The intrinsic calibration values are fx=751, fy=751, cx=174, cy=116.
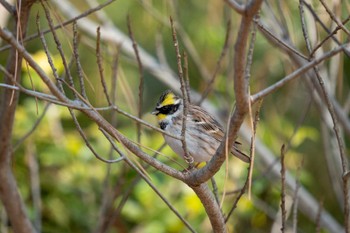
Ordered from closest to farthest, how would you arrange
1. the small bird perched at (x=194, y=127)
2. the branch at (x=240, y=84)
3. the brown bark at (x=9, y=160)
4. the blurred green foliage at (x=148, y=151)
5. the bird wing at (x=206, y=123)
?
the branch at (x=240, y=84), the brown bark at (x=9, y=160), the small bird perched at (x=194, y=127), the bird wing at (x=206, y=123), the blurred green foliage at (x=148, y=151)

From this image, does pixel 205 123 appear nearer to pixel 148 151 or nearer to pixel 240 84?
pixel 148 151

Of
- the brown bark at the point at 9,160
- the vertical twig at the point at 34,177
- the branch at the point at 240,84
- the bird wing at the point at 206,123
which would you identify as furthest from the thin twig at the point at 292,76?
the vertical twig at the point at 34,177

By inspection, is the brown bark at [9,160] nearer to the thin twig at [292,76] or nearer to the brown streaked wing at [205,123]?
the brown streaked wing at [205,123]

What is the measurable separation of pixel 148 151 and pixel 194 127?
48 cm

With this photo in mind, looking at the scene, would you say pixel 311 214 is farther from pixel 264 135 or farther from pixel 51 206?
pixel 51 206

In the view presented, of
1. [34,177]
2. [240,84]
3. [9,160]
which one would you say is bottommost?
[240,84]

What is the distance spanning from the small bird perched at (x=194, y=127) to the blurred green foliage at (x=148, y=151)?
22 cm

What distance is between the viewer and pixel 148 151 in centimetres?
438

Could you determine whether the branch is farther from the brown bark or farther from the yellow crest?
the yellow crest

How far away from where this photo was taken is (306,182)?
4867mm

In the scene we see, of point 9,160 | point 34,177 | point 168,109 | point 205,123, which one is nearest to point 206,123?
point 205,123

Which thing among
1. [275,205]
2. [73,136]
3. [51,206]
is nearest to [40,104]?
[73,136]

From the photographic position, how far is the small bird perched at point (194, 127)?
381 cm

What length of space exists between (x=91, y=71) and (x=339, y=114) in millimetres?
2170
